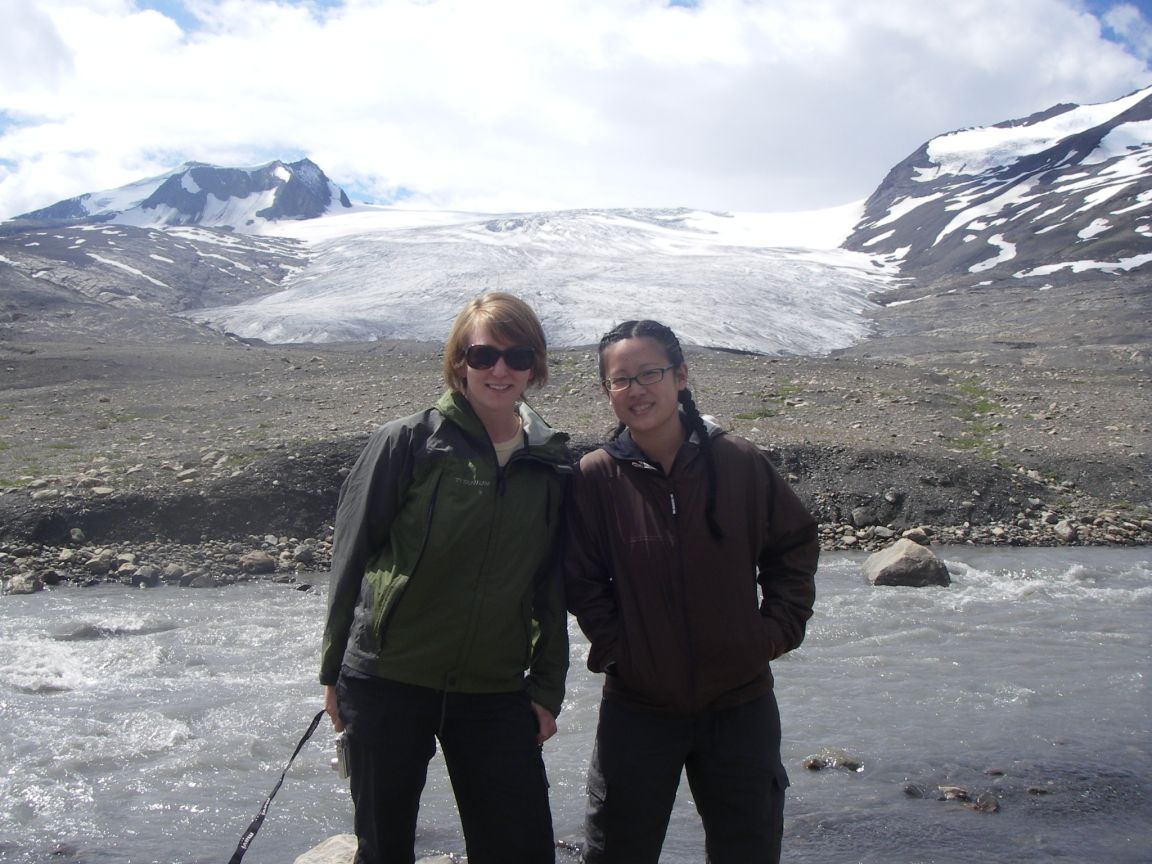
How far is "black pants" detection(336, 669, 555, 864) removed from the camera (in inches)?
116

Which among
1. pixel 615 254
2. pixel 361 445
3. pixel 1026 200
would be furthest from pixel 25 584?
pixel 1026 200

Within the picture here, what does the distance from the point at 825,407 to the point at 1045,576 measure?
692cm

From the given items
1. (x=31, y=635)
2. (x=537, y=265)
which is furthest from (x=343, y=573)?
(x=537, y=265)

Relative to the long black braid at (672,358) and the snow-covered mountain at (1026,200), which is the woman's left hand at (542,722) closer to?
the long black braid at (672,358)

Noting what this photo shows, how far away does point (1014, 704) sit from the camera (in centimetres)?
746

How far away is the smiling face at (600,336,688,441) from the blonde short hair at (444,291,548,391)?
25 cm

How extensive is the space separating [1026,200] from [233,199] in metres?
64.0

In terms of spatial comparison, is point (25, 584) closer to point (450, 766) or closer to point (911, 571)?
point (450, 766)

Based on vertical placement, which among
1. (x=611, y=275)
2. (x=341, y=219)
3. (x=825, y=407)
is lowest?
(x=825, y=407)

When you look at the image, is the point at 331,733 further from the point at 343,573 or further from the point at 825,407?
the point at 825,407

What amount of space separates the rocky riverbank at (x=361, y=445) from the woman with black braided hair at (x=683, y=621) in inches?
334

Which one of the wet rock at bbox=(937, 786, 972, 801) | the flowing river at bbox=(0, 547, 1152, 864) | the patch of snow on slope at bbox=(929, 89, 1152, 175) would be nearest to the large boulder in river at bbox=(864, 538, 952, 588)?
the flowing river at bbox=(0, 547, 1152, 864)

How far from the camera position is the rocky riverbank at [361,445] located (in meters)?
11.1

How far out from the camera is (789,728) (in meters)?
6.88
